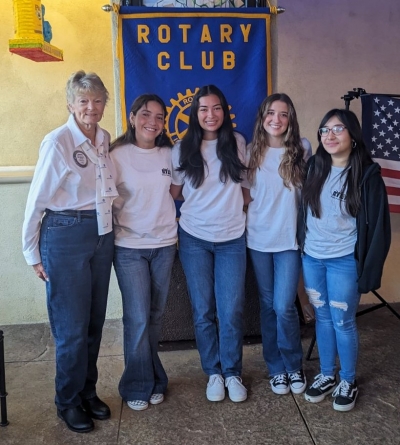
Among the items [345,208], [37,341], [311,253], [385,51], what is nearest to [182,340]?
[37,341]

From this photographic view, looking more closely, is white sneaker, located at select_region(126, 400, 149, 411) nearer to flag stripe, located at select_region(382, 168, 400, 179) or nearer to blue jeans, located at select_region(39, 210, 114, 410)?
blue jeans, located at select_region(39, 210, 114, 410)

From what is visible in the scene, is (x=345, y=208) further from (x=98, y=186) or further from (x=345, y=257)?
(x=98, y=186)

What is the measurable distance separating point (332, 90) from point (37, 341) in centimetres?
317

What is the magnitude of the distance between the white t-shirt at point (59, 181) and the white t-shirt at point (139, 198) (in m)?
0.21

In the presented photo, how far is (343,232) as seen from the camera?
2730 millimetres

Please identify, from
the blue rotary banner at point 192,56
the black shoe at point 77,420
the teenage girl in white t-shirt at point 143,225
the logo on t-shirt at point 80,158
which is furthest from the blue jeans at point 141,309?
the blue rotary banner at point 192,56

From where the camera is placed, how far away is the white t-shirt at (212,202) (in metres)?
2.78

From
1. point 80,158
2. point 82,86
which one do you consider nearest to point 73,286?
point 80,158

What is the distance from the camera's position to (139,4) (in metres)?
3.49

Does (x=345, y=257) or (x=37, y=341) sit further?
(x=37, y=341)

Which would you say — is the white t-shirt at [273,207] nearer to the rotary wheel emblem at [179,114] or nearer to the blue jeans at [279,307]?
the blue jeans at [279,307]

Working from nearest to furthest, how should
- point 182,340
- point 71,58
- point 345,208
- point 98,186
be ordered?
point 98,186 < point 345,208 < point 182,340 < point 71,58

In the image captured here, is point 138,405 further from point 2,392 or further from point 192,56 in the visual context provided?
point 192,56

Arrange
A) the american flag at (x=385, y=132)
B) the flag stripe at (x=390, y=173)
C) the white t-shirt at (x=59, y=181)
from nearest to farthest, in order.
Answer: the white t-shirt at (x=59, y=181)
the american flag at (x=385, y=132)
the flag stripe at (x=390, y=173)
